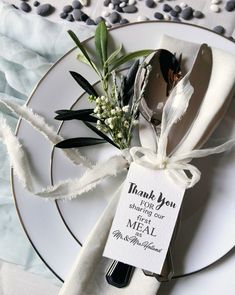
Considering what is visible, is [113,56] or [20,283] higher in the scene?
[113,56]

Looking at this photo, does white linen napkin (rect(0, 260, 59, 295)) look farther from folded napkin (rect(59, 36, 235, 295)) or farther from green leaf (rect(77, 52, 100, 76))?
green leaf (rect(77, 52, 100, 76))

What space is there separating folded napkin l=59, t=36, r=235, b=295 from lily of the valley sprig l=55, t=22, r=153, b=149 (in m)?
0.03

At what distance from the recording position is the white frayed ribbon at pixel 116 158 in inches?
22.8

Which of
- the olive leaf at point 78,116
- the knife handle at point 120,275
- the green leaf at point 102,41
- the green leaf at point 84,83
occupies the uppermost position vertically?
the green leaf at point 102,41

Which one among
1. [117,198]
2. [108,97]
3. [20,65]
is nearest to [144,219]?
[117,198]

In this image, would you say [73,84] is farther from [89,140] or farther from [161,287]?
[161,287]

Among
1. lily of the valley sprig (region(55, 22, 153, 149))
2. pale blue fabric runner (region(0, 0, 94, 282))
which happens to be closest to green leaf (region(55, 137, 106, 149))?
lily of the valley sprig (region(55, 22, 153, 149))

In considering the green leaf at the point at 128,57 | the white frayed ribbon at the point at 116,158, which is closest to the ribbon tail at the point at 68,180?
the white frayed ribbon at the point at 116,158

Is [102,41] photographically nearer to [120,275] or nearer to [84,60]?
[84,60]

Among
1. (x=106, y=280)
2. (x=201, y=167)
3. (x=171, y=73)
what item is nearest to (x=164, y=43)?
(x=171, y=73)

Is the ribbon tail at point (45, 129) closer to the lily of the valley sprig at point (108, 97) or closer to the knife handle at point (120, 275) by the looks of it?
the lily of the valley sprig at point (108, 97)

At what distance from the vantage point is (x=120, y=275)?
61cm

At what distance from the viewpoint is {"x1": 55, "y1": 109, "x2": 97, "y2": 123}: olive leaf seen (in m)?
0.63

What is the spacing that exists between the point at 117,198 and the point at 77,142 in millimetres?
79
